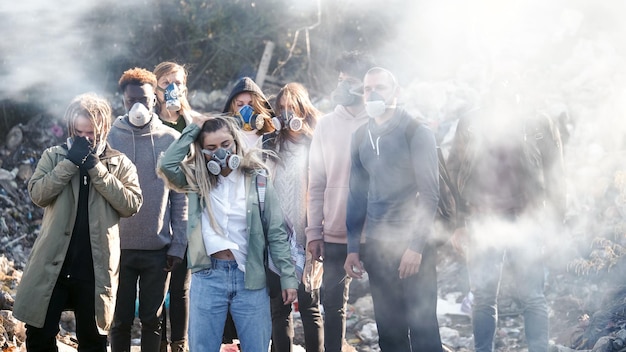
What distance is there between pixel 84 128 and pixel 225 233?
1.03 metres

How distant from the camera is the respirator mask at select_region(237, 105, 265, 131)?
3818mm

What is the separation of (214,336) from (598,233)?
4.88 meters

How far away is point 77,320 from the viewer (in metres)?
3.39

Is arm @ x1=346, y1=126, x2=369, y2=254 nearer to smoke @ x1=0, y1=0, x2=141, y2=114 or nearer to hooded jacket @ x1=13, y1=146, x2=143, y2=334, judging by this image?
hooded jacket @ x1=13, y1=146, x2=143, y2=334

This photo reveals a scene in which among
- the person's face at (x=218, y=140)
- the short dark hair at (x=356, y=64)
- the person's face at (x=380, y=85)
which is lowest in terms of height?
the person's face at (x=218, y=140)

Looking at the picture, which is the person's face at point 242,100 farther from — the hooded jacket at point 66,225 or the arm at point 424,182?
the arm at point 424,182

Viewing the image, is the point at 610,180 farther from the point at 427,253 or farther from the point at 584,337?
the point at 427,253

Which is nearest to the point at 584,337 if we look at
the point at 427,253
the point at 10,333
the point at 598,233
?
the point at 598,233

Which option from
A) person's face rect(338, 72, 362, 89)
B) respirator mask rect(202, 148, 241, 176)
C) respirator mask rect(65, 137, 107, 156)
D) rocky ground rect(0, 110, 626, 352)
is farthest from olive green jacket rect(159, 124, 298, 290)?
rocky ground rect(0, 110, 626, 352)

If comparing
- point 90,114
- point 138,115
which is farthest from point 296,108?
point 90,114

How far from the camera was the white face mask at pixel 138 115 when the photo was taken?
3928mm

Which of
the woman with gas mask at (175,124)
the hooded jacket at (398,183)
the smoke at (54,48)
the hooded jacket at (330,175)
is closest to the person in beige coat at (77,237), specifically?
the woman with gas mask at (175,124)

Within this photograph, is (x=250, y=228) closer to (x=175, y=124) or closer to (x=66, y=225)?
(x=66, y=225)

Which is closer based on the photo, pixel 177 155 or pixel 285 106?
pixel 177 155
